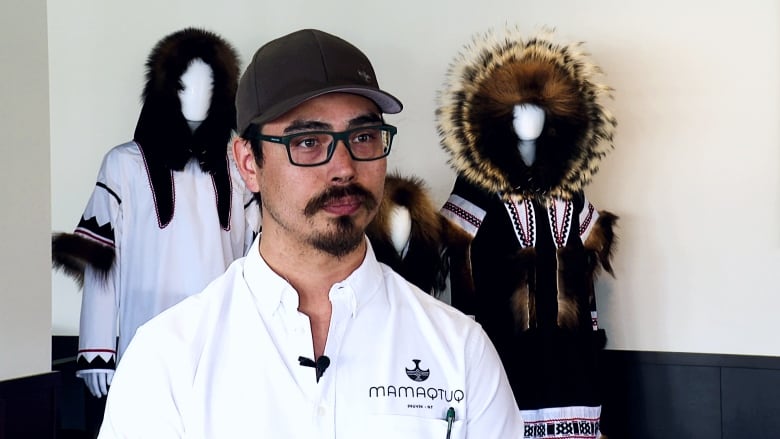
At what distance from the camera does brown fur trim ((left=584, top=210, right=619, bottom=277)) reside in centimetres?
288

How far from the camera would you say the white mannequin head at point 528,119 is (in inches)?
107

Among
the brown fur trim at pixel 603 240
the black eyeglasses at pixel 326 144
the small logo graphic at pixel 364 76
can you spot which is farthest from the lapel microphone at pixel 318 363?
the brown fur trim at pixel 603 240

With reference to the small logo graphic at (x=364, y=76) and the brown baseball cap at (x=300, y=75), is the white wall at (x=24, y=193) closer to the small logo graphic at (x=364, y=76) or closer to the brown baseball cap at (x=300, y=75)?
the brown baseball cap at (x=300, y=75)

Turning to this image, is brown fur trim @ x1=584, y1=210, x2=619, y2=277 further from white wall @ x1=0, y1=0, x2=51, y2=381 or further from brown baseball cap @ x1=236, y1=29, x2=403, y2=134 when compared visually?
brown baseball cap @ x1=236, y1=29, x2=403, y2=134

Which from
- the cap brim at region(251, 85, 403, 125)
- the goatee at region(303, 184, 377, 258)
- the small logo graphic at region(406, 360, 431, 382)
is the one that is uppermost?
the cap brim at region(251, 85, 403, 125)

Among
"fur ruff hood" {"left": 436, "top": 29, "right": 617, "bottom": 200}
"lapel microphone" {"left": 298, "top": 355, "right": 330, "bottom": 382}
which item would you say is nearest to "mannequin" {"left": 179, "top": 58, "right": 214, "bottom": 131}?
"fur ruff hood" {"left": 436, "top": 29, "right": 617, "bottom": 200}

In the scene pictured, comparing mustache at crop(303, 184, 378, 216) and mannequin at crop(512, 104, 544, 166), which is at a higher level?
mannequin at crop(512, 104, 544, 166)

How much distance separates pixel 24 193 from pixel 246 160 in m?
1.39

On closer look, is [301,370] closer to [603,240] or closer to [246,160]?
[246,160]

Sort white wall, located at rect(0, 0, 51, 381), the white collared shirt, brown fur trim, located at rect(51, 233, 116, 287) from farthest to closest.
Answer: brown fur trim, located at rect(51, 233, 116, 287) → white wall, located at rect(0, 0, 51, 381) → the white collared shirt

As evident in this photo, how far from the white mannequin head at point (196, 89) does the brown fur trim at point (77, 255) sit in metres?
0.46

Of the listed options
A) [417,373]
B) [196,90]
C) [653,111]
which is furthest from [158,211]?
[417,373]

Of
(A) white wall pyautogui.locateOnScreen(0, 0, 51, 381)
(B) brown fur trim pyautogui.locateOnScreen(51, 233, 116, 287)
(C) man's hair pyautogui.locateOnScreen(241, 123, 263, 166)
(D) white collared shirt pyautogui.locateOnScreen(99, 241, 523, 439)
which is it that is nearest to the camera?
(D) white collared shirt pyautogui.locateOnScreen(99, 241, 523, 439)

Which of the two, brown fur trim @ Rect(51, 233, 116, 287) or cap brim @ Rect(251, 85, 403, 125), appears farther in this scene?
brown fur trim @ Rect(51, 233, 116, 287)
